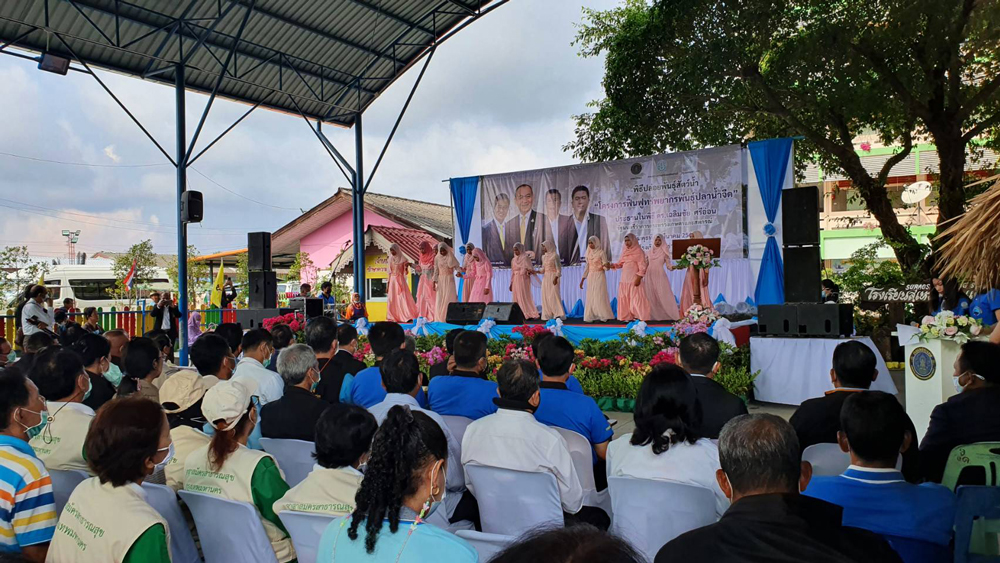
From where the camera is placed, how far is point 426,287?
13.3 meters

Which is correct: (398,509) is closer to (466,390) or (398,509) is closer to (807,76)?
(466,390)

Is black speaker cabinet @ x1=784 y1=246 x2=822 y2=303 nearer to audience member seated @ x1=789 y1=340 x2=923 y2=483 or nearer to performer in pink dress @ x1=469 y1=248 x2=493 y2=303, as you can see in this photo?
audience member seated @ x1=789 y1=340 x2=923 y2=483

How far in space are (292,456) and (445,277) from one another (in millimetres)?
A: 10009

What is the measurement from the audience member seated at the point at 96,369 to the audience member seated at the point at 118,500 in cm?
230

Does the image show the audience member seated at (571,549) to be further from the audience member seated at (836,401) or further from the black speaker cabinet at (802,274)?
the black speaker cabinet at (802,274)

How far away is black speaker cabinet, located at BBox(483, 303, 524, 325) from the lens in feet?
32.9

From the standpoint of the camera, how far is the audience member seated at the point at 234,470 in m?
2.16

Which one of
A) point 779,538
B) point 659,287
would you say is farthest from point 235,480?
point 659,287

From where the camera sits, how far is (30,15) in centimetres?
911

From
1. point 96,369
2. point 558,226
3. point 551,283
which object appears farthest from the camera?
point 558,226

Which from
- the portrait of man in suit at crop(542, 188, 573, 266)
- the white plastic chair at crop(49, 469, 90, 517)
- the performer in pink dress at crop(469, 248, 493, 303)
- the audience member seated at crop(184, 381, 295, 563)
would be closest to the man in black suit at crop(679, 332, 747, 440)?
the audience member seated at crop(184, 381, 295, 563)

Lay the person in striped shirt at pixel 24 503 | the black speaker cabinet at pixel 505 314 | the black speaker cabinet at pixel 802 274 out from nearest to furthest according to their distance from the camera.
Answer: the person in striped shirt at pixel 24 503 < the black speaker cabinet at pixel 802 274 < the black speaker cabinet at pixel 505 314

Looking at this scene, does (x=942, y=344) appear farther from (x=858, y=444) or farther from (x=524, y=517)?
(x=524, y=517)

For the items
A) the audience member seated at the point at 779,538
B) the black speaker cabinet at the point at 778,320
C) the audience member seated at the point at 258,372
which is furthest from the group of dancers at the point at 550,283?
the audience member seated at the point at 779,538
